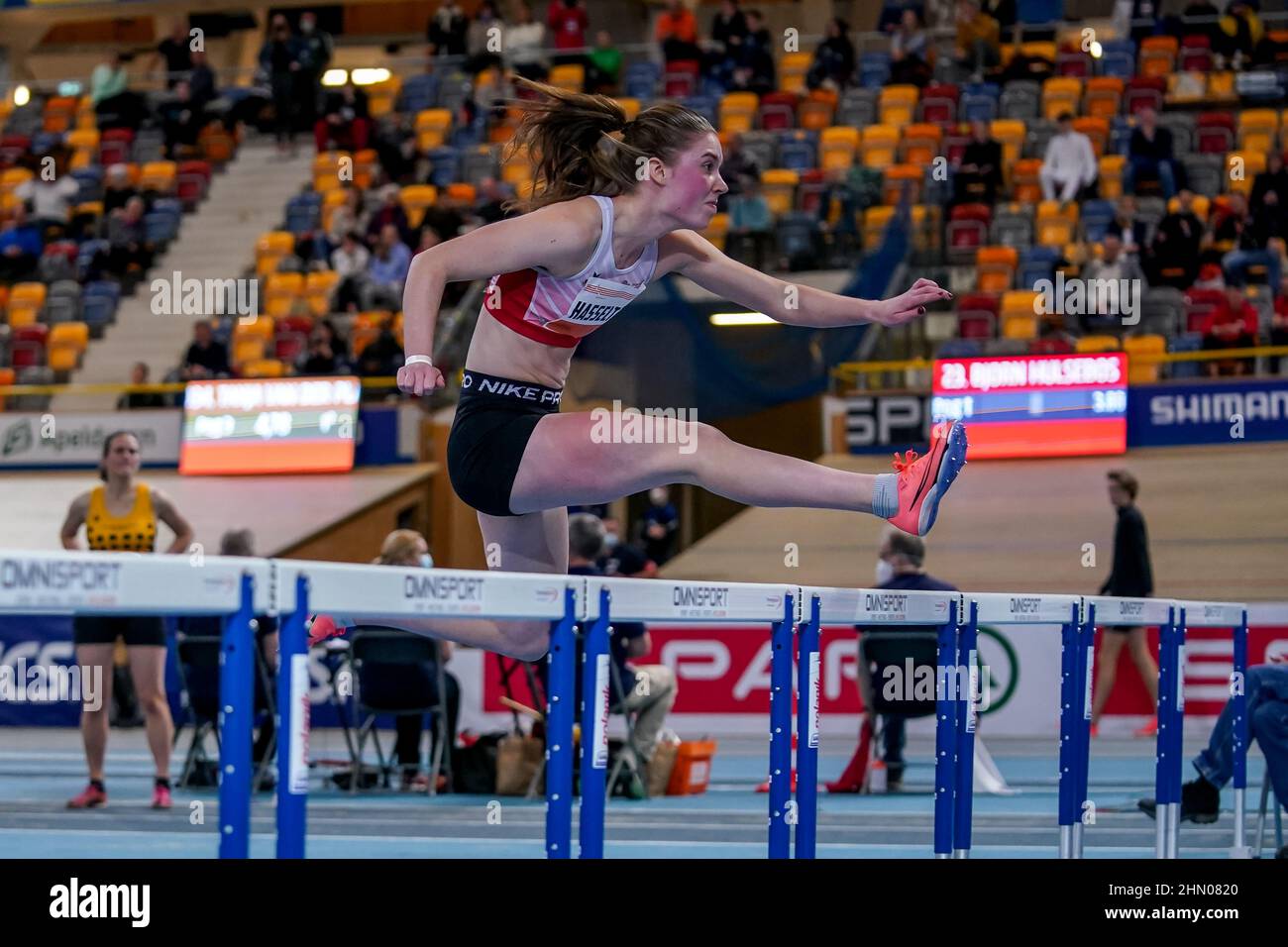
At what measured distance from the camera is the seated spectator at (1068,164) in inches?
684

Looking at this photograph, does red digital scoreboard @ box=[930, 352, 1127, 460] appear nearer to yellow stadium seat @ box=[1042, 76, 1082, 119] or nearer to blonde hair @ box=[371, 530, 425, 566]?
yellow stadium seat @ box=[1042, 76, 1082, 119]

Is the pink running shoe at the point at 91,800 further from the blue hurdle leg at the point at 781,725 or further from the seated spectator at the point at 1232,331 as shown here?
the seated spectator at the point at 1232,331

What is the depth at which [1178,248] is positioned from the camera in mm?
15961

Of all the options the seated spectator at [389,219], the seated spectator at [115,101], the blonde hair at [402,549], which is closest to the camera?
the blonde hair at [402,549]

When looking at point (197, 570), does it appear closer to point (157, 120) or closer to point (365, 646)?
point (365, 646)

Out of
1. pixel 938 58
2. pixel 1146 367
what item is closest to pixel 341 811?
pixel 1146 367

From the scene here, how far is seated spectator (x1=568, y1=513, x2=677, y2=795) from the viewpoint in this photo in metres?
9.39

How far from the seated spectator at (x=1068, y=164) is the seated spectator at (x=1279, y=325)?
105 inches

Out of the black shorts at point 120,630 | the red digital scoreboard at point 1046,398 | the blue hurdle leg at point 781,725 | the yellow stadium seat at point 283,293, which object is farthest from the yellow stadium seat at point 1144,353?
the blue hurdle leg at point 781,725

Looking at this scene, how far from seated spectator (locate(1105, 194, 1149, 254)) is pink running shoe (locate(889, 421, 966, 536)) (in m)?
12.0

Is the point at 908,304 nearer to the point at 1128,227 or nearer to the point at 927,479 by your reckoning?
the point at 927,479

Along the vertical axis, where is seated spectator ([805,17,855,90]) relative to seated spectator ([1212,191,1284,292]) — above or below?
above

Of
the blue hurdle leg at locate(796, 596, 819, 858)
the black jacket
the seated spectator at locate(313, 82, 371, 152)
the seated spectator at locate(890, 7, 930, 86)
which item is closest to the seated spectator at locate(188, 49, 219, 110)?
the seated spectator at locate(313, 82, 371, 152)
